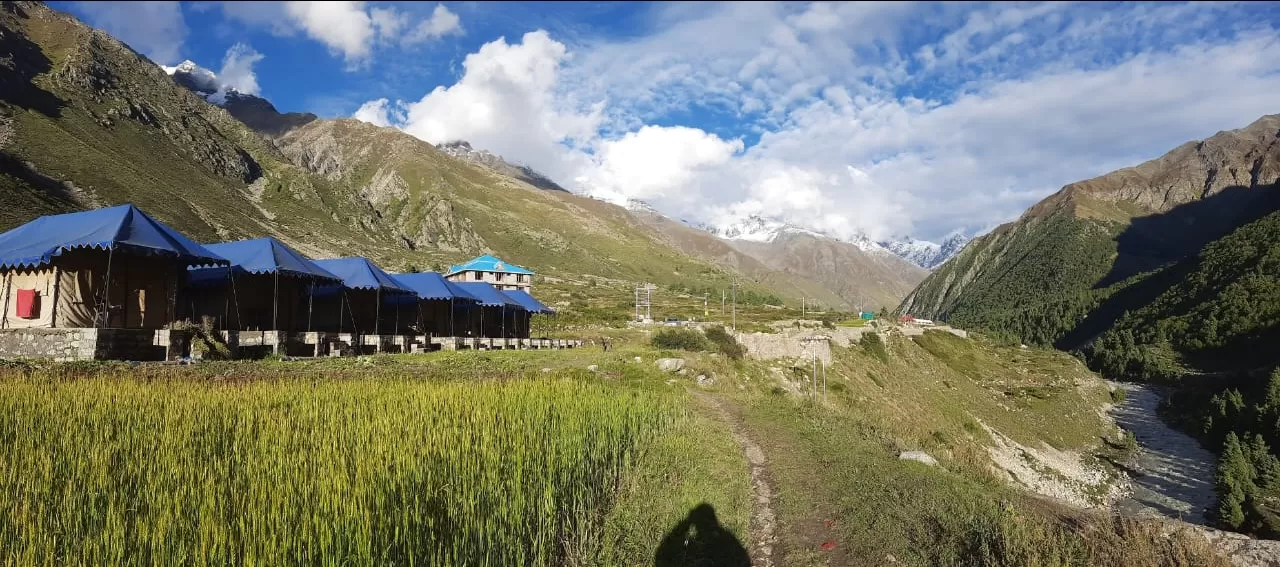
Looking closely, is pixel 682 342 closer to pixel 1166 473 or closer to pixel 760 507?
pixel 760 507

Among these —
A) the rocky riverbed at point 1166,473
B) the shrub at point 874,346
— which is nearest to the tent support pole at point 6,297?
the rocky riverbed at point 1166,473

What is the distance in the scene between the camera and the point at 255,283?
27719mm

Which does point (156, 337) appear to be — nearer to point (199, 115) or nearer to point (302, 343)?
point (302, 343)

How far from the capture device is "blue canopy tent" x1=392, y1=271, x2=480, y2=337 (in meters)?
34.8

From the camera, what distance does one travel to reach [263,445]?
647 centimetres

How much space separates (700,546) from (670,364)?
18.5m

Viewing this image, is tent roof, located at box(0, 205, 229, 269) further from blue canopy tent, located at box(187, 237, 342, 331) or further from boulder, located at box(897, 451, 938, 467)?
boulder, located at box(897, 451, 938, 467)

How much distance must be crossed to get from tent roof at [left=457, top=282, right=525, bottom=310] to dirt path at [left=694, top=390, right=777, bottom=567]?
2744cm

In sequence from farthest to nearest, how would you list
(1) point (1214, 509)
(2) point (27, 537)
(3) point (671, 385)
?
(1) point (1214, 509) < (3) point (671, 385) < (2) point (27, 537)

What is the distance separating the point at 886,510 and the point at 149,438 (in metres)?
8.82

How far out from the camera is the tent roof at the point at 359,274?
94.9 feet

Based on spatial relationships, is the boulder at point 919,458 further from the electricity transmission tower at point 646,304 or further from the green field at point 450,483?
the electricity transmission tower at point 646,304

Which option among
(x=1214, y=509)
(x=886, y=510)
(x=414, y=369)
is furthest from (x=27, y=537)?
(x=1214, y=509)

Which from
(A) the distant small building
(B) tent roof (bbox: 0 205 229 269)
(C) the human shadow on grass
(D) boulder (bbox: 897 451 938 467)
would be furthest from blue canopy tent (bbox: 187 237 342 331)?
(A) the distant small building
